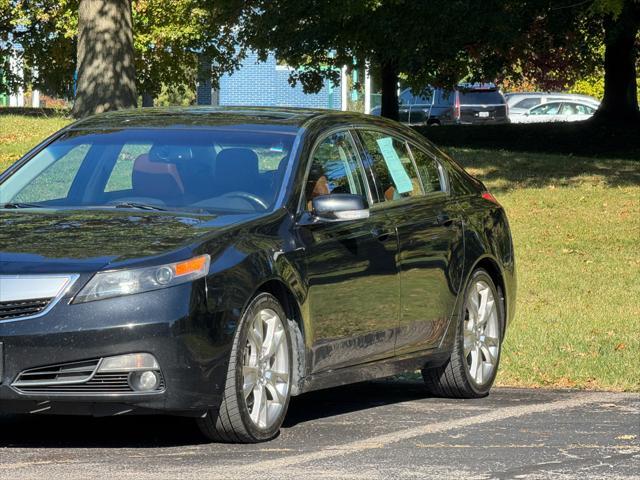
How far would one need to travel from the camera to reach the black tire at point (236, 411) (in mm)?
6898

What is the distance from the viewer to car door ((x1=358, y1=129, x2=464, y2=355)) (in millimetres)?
8430

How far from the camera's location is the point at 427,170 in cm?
928

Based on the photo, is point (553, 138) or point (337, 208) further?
point (553, 138)

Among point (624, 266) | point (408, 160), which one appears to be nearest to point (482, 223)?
point (408, 160)

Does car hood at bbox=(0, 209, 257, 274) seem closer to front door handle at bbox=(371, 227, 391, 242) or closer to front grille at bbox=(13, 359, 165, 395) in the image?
front grille at bbox=(13, 359, 165, 395)

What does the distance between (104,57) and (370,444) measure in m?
16.0

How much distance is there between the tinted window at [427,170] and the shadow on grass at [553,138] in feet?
54.6

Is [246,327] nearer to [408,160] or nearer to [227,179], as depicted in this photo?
[227,179]

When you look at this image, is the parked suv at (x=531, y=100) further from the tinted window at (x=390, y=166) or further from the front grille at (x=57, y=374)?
the front grille at (x=57, y=374)

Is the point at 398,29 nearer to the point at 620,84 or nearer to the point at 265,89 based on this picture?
the point at 620,84

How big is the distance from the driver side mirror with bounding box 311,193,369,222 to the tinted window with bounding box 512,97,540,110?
43.4 m

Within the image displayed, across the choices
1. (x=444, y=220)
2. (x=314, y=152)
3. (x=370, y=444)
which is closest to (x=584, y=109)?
(x=444, y=220)

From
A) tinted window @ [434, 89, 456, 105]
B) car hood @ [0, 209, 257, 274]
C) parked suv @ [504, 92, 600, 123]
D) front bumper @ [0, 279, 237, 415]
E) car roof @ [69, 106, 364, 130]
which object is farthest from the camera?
parked suv @ [504, 92, 600, 123]

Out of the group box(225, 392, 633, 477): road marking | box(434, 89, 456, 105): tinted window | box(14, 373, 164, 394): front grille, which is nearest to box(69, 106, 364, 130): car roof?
box(225, 392, 633, 477): road marking
